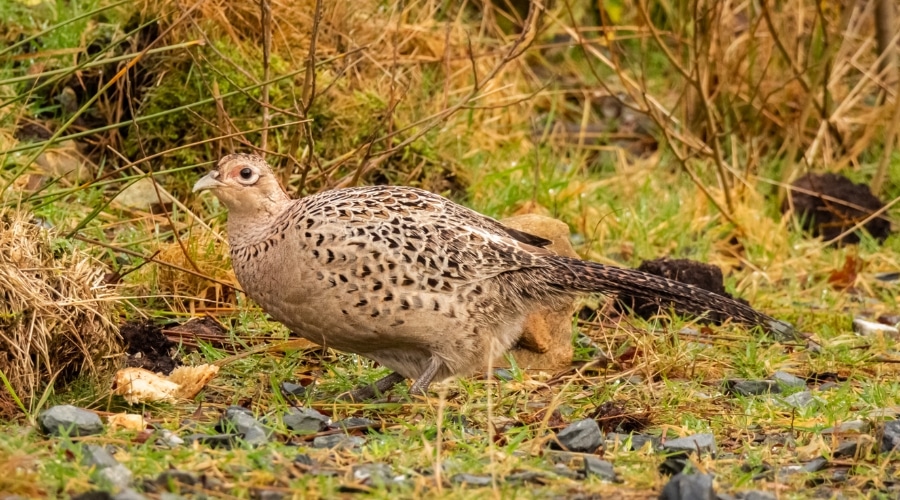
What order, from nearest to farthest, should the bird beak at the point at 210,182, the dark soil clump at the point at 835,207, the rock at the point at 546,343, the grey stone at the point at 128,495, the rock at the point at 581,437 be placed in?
the grey stone at the point at 128,495
the rock at the point at 581,437
the bird beak at the point at 210,182
the rock at the point at 546,343
the dark soil clump at the point at 835,207

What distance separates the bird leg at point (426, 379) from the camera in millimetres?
4918

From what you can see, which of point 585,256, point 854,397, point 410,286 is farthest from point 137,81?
point 854,397

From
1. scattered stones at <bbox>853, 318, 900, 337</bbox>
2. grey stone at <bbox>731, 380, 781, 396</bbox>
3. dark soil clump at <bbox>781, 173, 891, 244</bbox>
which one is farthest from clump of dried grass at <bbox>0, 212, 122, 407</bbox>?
dark soil clump at <bbox>781, 173, 891, 244</bbox>

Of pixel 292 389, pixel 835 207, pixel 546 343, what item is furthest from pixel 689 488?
pixel 835 207

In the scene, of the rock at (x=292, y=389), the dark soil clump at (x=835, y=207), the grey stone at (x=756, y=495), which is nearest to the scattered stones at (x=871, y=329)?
the dark soil clump at (x=835, y=207)

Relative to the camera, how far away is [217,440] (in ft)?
13.3

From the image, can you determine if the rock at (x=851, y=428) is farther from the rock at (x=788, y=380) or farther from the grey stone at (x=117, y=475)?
the grey stone at (x=117, y=475)

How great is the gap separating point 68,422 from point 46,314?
0.49 m

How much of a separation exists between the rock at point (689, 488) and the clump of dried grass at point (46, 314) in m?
2.07

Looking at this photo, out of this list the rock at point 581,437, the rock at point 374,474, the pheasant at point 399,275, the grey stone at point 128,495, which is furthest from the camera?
the pheasant at point 399,275

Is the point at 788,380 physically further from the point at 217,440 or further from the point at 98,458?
the point at 98,458

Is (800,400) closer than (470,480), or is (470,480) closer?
(470,480)

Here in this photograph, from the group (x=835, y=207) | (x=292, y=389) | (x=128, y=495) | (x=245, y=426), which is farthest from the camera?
(x=835, y=207)

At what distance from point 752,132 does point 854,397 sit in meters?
4.04
